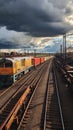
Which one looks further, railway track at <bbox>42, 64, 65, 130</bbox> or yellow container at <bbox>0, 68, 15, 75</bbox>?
yellow container at <bbox>0, 68, 15, 75</bbox>

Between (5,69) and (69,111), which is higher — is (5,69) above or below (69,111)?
above

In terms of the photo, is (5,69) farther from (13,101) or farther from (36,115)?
(36,115)

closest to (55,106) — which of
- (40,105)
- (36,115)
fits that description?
(40,105)

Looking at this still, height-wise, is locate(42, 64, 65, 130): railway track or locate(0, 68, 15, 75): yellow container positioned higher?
locate(0, 68, 15, 75): yellow container

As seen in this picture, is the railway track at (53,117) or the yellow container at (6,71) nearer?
the railway track at (53,117)

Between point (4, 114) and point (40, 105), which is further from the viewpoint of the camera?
point (40, 105)

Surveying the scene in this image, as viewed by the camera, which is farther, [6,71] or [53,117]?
[6,71]

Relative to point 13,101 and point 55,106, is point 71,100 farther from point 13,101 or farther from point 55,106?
point 13,101

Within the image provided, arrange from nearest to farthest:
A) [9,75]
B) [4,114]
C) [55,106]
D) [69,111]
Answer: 1. [4,114]
2. [69,111]
3. [55,106]
4. [9,75]

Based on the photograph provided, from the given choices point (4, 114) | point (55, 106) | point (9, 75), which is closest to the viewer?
point (4, 114)

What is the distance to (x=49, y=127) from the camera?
1208 centimetres

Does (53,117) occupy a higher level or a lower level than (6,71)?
lower

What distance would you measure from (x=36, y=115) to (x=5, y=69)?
496 inches

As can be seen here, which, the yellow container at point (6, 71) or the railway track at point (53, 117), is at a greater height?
the yellow container at point (6, 71)
